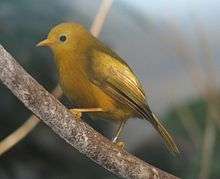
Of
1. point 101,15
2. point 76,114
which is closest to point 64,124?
point 76,114

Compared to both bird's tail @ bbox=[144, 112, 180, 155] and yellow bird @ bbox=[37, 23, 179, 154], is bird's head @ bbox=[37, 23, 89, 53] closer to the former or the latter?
yellow bird @ bbox=[37, 23, 179, 154]

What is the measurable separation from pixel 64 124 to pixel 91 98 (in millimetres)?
71

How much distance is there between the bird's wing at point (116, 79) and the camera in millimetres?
849

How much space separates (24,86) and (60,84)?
0.10 metres

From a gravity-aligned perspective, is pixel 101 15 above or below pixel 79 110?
above

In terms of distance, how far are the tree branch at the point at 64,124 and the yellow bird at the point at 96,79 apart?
4 centimetres

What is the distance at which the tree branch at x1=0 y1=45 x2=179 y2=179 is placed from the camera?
2.51 ft

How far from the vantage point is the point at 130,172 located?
0.87 metres

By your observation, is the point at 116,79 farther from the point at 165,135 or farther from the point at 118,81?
the point at 165,135

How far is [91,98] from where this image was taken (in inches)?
33.4

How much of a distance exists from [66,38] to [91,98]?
0.09 meters

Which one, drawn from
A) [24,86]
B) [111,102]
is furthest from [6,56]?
[111,102]

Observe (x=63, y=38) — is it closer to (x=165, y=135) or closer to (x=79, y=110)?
(x=79, y=110)

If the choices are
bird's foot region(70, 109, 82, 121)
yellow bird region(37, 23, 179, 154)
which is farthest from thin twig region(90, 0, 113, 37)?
bird's foot region(70, 109, 82, 121)
